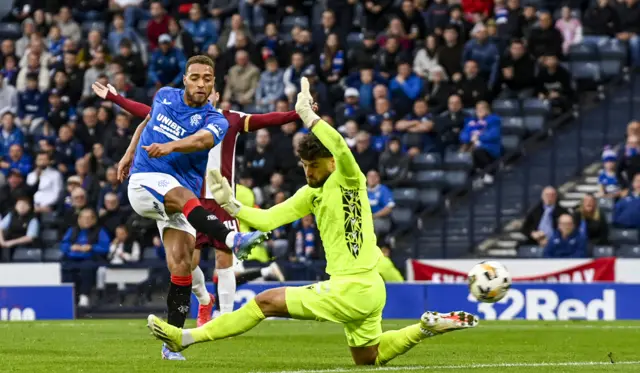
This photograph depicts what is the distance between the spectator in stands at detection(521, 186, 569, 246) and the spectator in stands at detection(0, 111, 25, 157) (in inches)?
369

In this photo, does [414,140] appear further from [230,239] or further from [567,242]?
[230,239]

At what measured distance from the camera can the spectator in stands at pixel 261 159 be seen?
22.5 metres

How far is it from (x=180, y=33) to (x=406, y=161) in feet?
19.6

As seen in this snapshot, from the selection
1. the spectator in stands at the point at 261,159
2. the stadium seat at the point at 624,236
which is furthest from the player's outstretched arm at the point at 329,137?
the spectator in stands at the point at 261,159

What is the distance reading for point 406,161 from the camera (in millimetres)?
21922

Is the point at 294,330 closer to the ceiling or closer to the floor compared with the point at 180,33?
closer to the floor

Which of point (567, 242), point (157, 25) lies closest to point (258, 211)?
point (567, 242)

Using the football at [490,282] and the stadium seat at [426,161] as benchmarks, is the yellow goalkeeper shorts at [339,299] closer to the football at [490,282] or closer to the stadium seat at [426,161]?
the football at [490,282]

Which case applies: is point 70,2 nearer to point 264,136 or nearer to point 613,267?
point 264,136

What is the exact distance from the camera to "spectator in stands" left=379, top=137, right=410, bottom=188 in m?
21.9

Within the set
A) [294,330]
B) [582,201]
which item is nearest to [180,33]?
[582,201]

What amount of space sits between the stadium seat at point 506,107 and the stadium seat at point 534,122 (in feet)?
0.69

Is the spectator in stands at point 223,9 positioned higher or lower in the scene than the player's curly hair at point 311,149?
higher

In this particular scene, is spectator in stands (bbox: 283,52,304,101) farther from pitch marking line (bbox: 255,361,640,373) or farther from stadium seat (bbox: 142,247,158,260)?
pitch marking line (bbox: 255,361,640,373)
